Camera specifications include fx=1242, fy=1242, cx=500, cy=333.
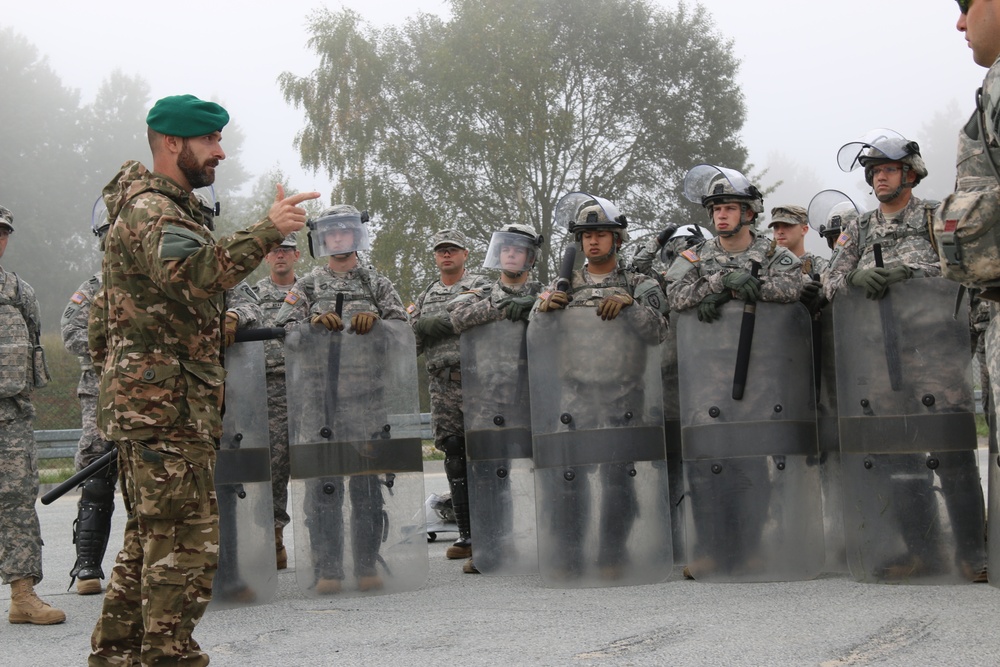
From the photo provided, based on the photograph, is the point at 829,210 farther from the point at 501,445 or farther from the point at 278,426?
the point at 278,426

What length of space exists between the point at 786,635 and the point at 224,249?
8.82 feet

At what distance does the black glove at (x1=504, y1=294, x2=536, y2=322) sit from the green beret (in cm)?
309

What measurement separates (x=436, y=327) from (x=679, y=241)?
177 centimetres

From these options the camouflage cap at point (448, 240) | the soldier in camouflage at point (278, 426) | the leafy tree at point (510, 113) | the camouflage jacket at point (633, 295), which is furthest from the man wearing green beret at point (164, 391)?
the leafy tree at point (510, 113)

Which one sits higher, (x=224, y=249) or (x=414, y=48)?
(x=414, y=48)

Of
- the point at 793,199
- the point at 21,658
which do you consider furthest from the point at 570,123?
the point at 793,199

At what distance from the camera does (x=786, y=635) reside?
4.98m

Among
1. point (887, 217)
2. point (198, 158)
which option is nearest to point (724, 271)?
point (887, 217)

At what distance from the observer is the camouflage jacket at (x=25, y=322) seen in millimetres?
6363

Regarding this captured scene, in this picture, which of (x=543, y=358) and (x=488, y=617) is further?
(x=543, y=358)

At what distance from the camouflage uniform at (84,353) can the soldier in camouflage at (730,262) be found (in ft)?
11.3

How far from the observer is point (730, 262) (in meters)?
6.97

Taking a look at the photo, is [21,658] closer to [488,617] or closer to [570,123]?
[488,617]

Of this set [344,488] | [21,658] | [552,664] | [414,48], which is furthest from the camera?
[414,48]
